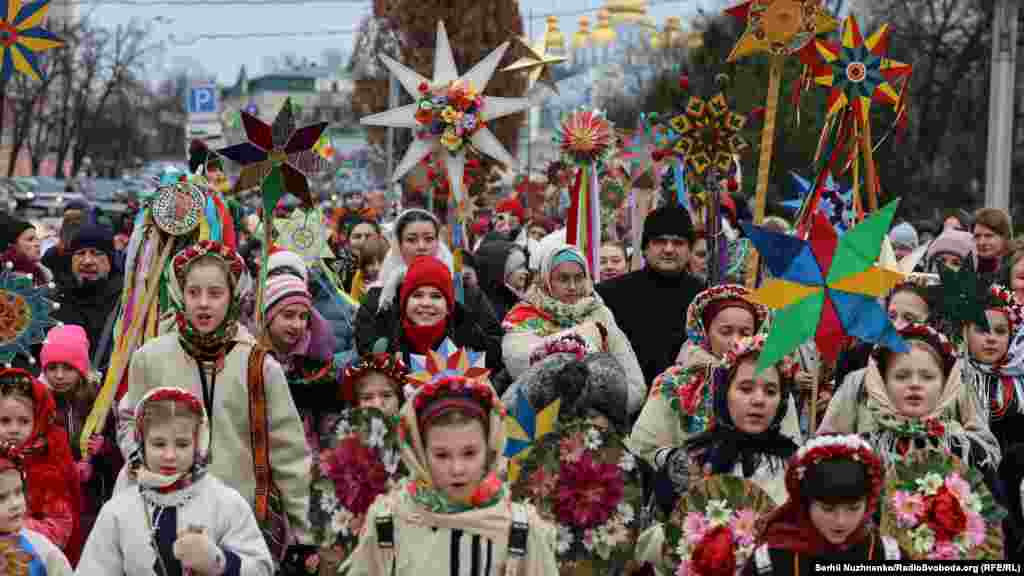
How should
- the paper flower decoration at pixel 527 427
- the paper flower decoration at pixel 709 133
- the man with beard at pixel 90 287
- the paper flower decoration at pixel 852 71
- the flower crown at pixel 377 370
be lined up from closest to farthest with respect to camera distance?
the paper flower decoration at pixel 527 427 → the flower crown at pixel 377 370 → the paper flower decoration at pixel 852 71 → the man with beard at pixel 90 287 → the paper flower decoration at pixel 709 133

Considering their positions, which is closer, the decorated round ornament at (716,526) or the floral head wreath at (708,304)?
the decorated round ornament at (716,526)

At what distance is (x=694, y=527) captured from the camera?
5148 mm

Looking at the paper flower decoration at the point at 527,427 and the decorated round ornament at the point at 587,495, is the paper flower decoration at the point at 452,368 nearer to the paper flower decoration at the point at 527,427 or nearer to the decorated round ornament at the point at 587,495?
the paper flower decoration at the point at 527,427

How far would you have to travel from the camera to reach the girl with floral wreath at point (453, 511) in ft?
15.9

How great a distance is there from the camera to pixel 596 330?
7785 mm

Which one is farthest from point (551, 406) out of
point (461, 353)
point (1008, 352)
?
point (1008, 352)

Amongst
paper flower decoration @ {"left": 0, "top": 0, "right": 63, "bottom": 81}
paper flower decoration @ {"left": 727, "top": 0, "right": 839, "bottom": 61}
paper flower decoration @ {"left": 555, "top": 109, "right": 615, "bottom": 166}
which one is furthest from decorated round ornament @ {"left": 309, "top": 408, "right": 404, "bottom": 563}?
paper flower decoration @ {"left": 555, "top": 109, "right": 615, "bottom": 166}

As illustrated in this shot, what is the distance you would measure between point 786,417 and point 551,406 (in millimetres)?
955

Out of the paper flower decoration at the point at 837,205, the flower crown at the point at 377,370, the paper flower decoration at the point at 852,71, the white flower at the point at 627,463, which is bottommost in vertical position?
the white flower at the point at 627,463

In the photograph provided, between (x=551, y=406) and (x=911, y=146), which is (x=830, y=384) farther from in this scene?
(x=911, y=146)

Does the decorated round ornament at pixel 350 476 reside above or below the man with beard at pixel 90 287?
below

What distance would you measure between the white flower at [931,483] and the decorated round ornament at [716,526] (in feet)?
1.73

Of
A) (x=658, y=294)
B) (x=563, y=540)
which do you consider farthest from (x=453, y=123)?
(x=563, y=540)

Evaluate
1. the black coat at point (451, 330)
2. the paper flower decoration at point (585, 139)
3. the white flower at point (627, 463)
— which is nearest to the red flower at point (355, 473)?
the white flower at point (627, 463)
